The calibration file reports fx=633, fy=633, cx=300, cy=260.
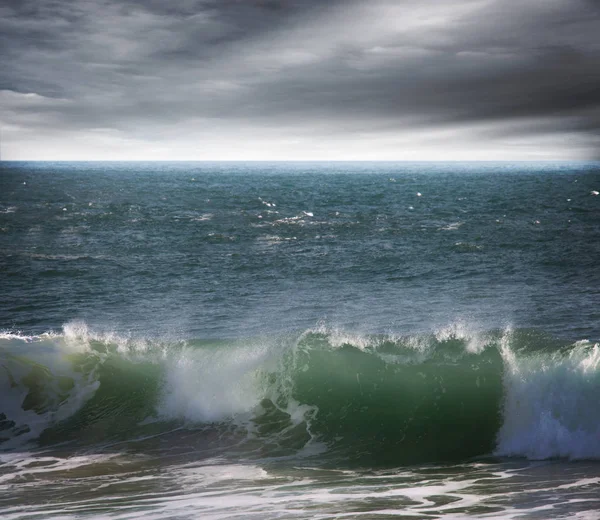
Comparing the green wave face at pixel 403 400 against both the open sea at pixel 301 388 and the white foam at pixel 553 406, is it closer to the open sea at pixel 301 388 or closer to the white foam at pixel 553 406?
the open sea at pixel 301 388

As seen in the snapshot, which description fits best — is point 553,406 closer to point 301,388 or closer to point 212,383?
point 301,388

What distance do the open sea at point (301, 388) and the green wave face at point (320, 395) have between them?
6 centimetres

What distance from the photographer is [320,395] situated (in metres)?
A: 16.7

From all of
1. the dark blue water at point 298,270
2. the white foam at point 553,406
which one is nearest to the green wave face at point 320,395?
the white foam at point 553,406

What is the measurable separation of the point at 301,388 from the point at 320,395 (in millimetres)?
582

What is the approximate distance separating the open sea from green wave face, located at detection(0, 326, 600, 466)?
6 cm

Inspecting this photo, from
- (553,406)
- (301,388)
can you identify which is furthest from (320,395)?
(553,406)

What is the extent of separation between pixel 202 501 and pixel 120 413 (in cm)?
668

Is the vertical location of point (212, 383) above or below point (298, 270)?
below

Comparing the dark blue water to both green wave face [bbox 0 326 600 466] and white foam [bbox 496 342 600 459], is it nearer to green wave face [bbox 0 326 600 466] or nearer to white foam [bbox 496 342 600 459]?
green wave face [bbox 0 326 600 466]

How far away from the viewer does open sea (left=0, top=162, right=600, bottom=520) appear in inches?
436

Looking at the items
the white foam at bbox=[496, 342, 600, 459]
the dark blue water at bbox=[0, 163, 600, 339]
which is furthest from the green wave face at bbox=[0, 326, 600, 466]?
the dark blue water at bbox=[0, 163, 600, 339]

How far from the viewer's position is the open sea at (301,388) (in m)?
11.1

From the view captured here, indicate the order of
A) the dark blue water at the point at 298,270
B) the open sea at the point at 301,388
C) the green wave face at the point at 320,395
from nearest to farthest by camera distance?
the open sea at the point at 301,388
the green wave face at the point at 320,395
the dark blue water at the point at 298,270
